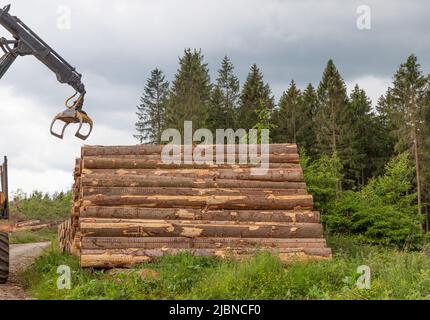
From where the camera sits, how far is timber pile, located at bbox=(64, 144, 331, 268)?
445 inches

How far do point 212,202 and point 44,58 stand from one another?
16.8 ft

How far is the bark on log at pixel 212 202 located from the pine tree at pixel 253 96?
35.3 m

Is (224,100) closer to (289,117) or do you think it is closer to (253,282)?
(289,117)

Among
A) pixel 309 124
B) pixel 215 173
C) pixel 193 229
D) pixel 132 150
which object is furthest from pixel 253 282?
pixel 309 124

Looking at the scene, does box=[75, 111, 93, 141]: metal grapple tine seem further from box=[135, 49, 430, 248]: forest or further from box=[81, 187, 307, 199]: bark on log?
box=[135, 49, 430, 248]: forest

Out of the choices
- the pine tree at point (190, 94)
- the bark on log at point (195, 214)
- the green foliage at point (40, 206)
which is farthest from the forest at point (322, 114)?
the bark on log at point (195, 214)

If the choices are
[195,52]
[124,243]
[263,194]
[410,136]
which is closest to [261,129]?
[263,194]

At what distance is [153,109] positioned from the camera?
5038cm
